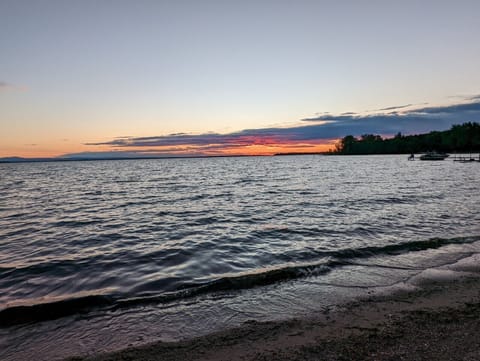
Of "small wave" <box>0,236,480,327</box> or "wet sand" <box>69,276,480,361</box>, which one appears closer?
"wet sand" <box>69,276,480,361</box>

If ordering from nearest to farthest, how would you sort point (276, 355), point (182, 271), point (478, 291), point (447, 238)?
point (276, 355) < point (478, 291) < point (182, 271) < point (447, 238)

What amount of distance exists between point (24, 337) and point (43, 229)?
13576mm

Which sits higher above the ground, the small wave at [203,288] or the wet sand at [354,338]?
the wet sand at [354,338]

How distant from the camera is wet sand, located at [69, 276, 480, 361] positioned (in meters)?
5.26

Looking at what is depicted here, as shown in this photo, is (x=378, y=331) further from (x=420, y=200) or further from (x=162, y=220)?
(x=420, y=200)

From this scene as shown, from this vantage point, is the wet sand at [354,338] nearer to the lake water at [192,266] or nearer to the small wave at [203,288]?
the lake water at [192,266]

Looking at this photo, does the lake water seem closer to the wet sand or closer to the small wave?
the small wave

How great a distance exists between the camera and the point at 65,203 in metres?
29.5

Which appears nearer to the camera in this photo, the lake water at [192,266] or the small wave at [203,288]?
the lake water at [192,266]

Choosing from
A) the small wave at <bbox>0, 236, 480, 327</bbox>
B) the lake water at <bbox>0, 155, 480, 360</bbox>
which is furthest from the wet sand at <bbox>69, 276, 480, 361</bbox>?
the small wave at <bbox>0, 236, 480, 327</bbox>

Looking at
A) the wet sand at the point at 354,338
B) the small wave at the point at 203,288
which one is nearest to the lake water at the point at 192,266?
the small wave at the point at 203,288

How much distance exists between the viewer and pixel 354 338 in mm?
5789

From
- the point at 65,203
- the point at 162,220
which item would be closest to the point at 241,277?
the point at 162,220

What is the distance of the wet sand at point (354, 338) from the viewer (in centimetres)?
526
